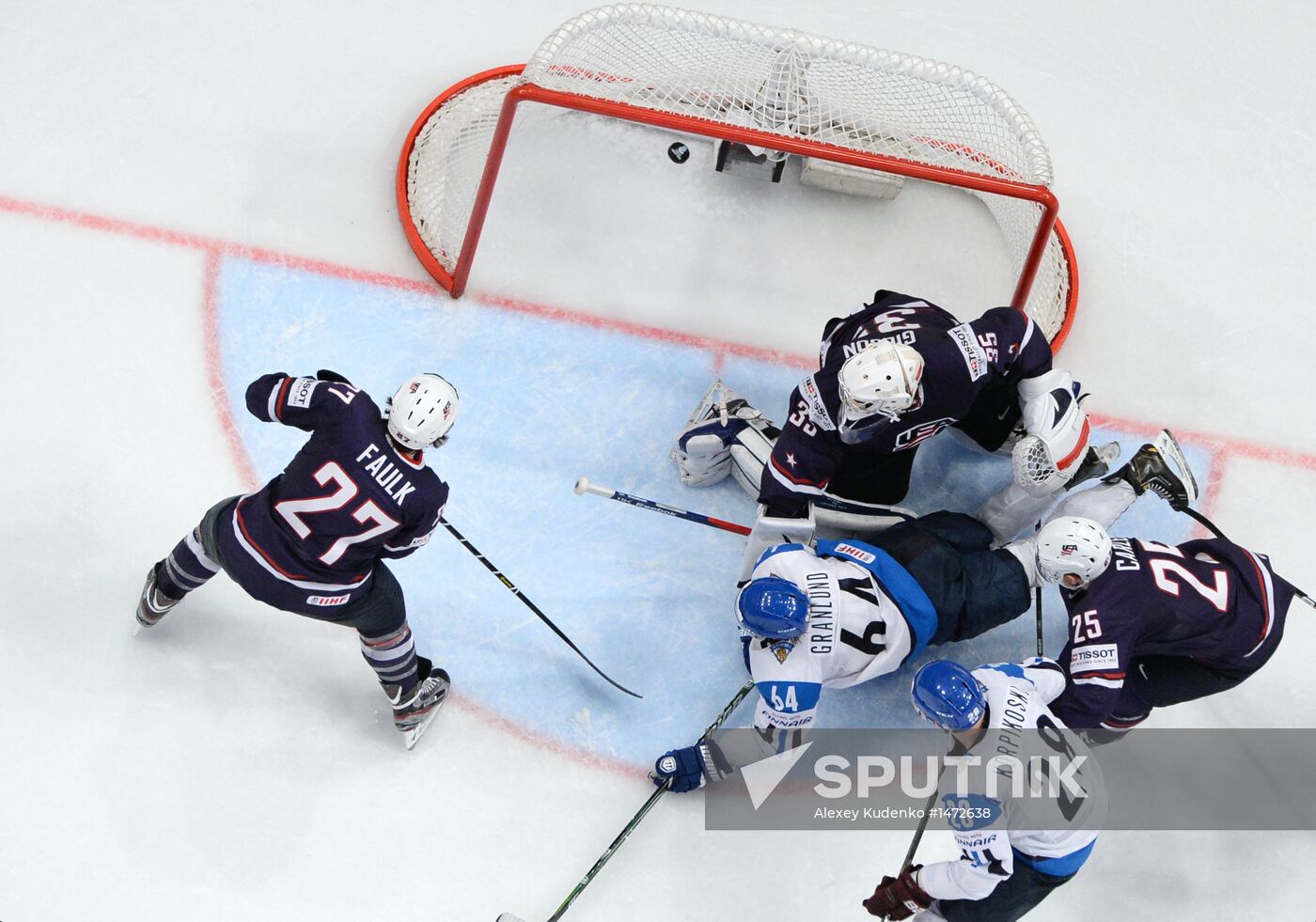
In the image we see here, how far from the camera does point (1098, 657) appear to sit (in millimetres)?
3771

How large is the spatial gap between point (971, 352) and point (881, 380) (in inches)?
16.3

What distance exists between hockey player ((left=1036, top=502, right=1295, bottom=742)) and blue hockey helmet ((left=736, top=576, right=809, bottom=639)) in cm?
77

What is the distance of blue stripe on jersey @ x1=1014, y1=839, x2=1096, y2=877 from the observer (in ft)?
11.8

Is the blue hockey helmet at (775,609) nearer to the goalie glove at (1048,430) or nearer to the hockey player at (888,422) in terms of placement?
the hockey player at (888,422)

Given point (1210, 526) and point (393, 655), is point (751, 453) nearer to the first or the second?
point (393, 655)

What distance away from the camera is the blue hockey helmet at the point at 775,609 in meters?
3.56

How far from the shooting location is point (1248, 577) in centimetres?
389

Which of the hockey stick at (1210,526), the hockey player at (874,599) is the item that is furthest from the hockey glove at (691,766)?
the hockey stick at (1210,526)

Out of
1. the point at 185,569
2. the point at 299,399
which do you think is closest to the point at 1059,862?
the point at 299,399

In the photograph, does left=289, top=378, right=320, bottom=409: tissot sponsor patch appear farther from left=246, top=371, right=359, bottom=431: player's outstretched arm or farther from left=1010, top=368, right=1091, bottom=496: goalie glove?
left=1010, top=368, right=1091, bottom=496: goalie glove

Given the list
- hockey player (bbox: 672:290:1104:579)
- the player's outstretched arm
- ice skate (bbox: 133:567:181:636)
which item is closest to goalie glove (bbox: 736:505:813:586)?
hockey player (bbox: 672:290:1104:579)

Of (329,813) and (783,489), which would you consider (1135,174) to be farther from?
(329,813)

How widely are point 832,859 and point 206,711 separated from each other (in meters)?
1.97

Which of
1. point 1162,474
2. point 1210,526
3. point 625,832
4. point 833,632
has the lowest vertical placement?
point 625,832
